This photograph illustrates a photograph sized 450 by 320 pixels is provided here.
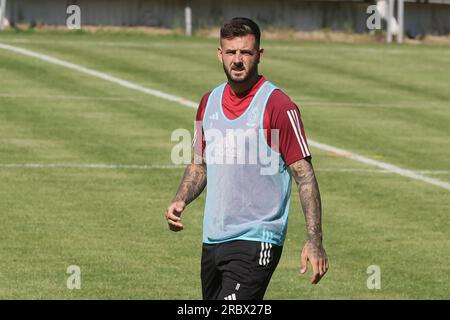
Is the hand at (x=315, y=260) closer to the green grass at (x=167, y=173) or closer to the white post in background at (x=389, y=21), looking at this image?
the green grass at (x=167, y=173)

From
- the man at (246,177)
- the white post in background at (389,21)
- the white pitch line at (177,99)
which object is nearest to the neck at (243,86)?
the man at (246,177)

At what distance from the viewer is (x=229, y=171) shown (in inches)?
384

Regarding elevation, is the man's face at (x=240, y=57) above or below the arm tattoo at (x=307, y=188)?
above

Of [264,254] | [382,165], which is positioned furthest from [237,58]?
[382,165]

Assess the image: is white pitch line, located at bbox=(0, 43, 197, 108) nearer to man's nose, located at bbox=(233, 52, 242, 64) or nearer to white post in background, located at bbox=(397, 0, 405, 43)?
white post in background, located at bbox=(397, 0, 405, 43)

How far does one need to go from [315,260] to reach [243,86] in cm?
126

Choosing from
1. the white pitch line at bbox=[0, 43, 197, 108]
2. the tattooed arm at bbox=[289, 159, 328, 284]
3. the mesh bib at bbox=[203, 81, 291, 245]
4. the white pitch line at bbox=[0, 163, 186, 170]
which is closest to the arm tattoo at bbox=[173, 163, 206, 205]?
the mesh bib at bbox=[203, 81, 291, 245]

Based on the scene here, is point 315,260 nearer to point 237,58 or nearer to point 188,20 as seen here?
point 237,58

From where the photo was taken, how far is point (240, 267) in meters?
9.75

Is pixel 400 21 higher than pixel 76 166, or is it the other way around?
pixel 400 21

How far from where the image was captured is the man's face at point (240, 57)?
9.61 metres

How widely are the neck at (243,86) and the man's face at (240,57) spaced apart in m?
0.04

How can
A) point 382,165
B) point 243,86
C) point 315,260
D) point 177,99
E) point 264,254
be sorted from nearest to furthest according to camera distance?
point 315,260, point 243,86, point 264,254, point 382,165, point 177,99

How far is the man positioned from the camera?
379 inches
